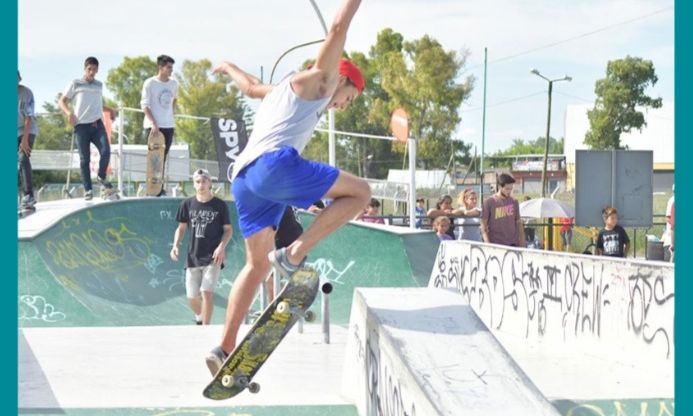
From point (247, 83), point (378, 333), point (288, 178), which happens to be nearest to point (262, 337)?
point (378, 333)

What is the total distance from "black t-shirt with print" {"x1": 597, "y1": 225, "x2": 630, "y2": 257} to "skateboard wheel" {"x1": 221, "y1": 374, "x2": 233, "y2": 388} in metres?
7.75

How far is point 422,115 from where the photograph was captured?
44625 mm

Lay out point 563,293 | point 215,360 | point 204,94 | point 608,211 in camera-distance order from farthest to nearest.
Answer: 1. point 204,94
2. point 608,211
3. point 563,293
4. point 215,360

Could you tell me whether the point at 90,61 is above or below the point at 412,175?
above

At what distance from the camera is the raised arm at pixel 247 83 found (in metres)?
4.94

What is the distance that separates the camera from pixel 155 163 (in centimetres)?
1277

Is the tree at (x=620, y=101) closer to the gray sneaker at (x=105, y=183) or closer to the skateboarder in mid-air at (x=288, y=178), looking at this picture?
the gray sneaker at (x=105, y=183)

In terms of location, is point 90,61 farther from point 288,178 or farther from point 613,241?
point 288,178

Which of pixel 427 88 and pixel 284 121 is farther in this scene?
pixel 427 88

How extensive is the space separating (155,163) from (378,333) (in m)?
8.75

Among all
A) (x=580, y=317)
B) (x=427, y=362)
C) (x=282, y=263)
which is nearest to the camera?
(x=427, y=362)

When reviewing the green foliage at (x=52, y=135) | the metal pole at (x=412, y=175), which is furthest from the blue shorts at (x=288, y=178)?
the green foliage at (x=52, y=135)

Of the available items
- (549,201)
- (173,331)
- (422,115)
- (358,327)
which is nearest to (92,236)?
(173,331)

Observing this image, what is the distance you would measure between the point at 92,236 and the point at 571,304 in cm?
683
